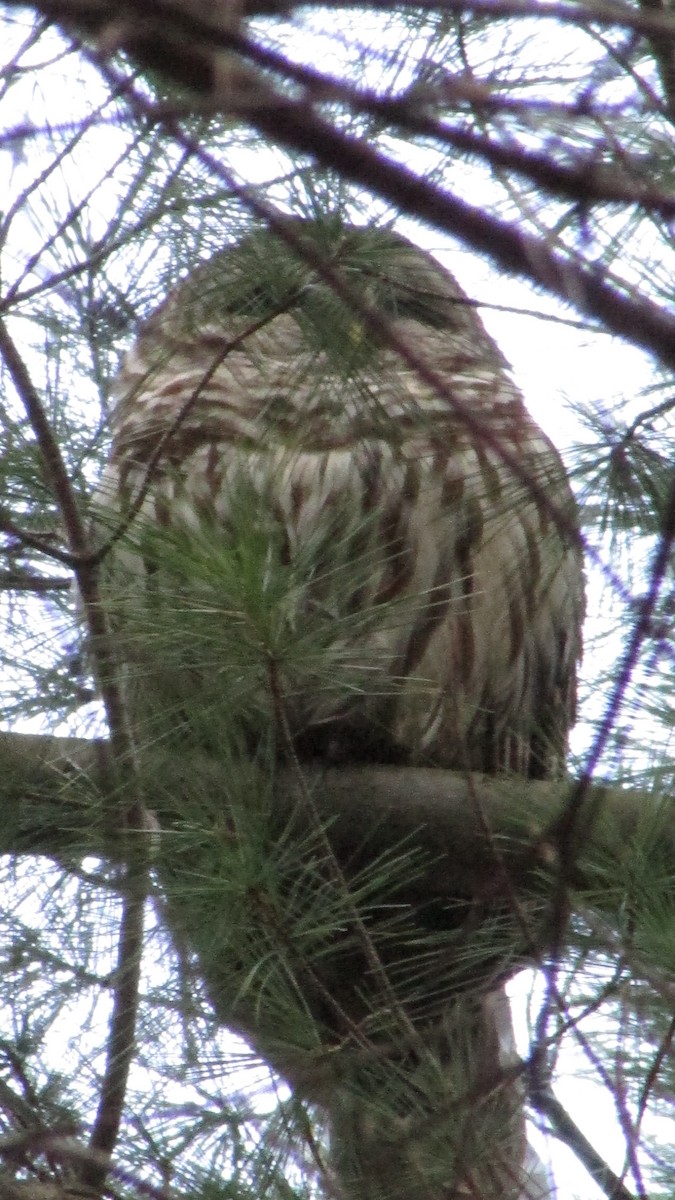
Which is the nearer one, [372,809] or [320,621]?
[320,621]

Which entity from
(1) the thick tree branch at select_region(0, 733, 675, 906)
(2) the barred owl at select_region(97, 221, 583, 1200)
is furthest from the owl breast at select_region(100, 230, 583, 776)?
(1) the thick tree branch at select_region(0, 733, 675, 906)

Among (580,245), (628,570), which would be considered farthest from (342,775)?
(580,245)

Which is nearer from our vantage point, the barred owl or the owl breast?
the barred owl

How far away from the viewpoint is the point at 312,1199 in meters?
2.38

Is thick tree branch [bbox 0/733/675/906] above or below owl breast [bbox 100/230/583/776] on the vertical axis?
below

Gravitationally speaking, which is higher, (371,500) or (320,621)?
(371,500)

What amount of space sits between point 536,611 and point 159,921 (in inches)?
53.6

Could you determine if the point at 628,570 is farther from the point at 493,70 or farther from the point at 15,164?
the point at 15,164

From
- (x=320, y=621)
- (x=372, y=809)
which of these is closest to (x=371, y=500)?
(x=372, y=809)

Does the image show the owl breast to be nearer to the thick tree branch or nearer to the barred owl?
the barred owl

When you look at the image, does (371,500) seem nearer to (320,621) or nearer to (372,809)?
(372,809)

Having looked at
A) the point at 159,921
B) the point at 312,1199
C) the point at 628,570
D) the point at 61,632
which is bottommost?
the point at 312,1199

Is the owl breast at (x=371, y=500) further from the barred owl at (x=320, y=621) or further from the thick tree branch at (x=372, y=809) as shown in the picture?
the thick tree branch at (x=372, y=809)

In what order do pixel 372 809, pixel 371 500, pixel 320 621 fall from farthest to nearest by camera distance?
pixel 371 500
pixel 372 809
pixel 320 621
